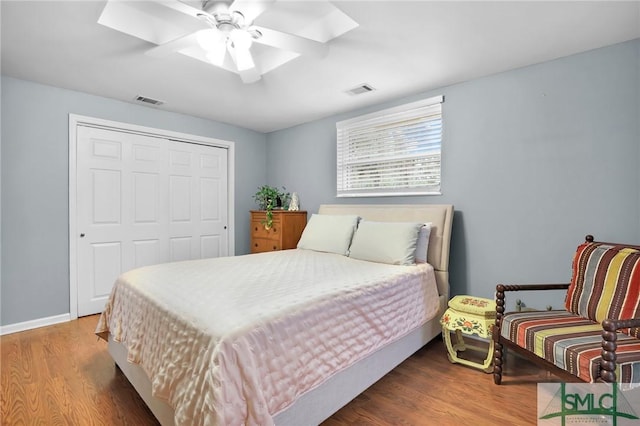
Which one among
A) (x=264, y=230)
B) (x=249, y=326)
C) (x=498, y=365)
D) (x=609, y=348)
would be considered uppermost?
(x=264, y=230)

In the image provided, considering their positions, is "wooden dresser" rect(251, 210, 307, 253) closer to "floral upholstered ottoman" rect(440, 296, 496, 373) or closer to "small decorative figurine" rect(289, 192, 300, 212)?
"small decorative figurine" rect(289, 192, 300, 212)

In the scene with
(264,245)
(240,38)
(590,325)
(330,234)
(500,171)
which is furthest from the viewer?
(264,245)

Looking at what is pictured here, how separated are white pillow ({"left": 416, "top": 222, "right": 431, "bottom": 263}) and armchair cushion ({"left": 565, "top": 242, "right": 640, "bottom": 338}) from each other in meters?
1.02

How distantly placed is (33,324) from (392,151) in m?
4.01

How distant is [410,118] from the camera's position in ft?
10.9

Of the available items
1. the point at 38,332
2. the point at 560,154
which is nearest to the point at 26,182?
the point at 38,332

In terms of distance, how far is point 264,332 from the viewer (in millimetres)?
1352

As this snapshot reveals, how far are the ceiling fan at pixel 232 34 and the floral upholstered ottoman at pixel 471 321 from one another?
2.09m

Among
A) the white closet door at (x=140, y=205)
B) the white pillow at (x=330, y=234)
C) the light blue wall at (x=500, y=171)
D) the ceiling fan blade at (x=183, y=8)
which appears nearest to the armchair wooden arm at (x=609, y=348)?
the light blue wall at (x=500, y=171)

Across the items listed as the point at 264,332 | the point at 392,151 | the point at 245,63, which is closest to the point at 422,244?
the point at 392,151

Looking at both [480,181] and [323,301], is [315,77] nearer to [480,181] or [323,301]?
[480,181]

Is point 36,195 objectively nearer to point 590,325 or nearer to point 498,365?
point 498,365

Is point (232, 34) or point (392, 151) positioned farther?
point (392, 151)

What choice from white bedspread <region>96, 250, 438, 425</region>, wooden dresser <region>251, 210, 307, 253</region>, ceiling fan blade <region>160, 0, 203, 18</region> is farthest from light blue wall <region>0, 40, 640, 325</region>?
ceiling fan blade <region>160, 0, 203, 18</region>
